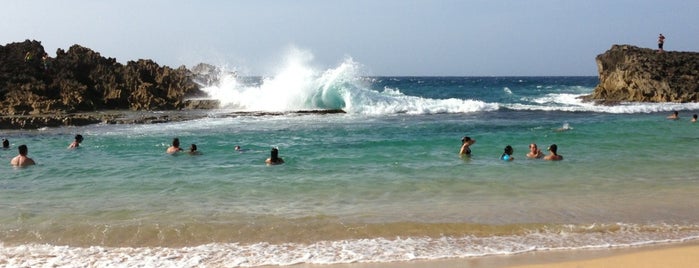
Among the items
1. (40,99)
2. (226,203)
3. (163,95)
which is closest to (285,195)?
(226,203)

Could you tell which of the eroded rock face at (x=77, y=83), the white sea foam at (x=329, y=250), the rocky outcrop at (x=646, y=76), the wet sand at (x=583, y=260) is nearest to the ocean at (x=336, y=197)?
the white sea foam at (x=329, y=250)

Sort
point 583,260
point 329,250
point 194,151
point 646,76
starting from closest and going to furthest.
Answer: point 583,260 < point 329,250 < point 194,151 < point 646,76

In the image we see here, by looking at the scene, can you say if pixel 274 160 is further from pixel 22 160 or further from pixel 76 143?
pixel 76 143

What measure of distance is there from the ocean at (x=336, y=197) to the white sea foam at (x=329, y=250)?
0.07 ft

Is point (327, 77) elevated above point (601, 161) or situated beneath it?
elevated above

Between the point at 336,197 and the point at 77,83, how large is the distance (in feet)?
76.2

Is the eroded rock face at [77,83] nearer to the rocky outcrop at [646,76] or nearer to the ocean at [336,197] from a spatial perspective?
the ocean at [336,197]

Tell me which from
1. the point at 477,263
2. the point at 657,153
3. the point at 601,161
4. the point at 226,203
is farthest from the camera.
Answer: the point at 657,153

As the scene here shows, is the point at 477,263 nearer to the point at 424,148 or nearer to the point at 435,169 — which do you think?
the point at 435,169

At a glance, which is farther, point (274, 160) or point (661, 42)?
point (661, 42)

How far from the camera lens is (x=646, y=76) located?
114 feet

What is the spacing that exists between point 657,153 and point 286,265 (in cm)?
1104

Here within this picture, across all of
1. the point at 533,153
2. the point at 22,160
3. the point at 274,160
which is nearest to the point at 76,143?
the point at 22,160

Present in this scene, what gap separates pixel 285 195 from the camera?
9.65 metres
